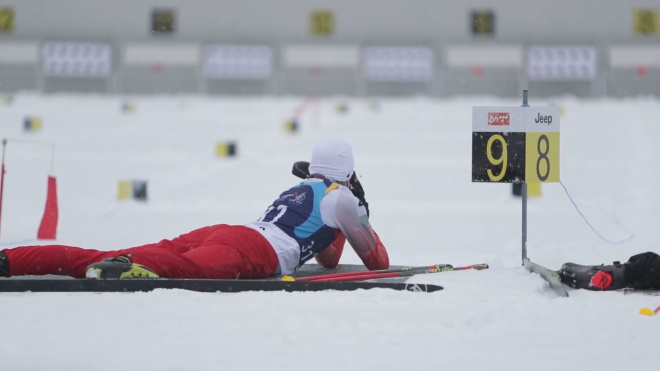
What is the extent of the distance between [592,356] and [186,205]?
19.8 ft

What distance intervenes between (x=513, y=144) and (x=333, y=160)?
0.99 m

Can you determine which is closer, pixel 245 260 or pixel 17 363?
pixel 17 363

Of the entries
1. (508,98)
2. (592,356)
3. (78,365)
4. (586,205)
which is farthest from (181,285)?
(508,98)

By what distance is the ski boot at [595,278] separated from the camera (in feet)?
14.6

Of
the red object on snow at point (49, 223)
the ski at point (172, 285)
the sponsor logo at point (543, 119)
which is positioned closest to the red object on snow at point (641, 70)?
the red object on snow at point (49, 223)

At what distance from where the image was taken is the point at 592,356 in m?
3.28

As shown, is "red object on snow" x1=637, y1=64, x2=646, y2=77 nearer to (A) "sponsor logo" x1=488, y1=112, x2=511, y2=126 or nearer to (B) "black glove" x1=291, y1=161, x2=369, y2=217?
(A) "sponsor logo" x1=488, y1=112, x2=511, y2=126

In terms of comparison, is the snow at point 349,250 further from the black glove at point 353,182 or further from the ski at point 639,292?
the black glove at point 353,182

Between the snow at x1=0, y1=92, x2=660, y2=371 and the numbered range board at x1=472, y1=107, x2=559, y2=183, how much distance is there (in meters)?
0.52

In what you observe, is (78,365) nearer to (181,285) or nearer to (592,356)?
(181,285)

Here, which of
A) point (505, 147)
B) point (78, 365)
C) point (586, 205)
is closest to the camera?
point (78, 365)

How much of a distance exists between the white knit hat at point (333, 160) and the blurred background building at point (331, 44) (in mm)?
24303

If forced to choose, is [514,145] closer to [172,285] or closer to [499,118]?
[499,118]

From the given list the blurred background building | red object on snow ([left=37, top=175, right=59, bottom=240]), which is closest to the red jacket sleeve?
red object on snow ([left=37, top=175, right=59, bottom=240])
